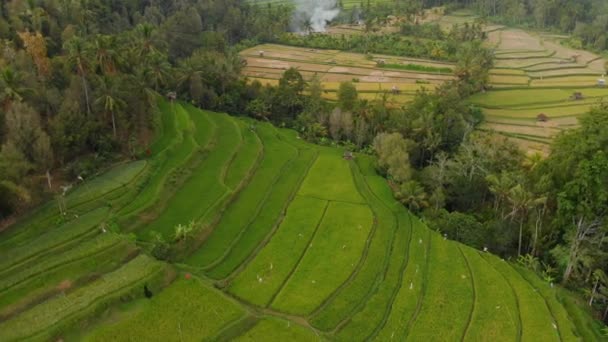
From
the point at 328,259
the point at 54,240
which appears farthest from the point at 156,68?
the point at 328,259

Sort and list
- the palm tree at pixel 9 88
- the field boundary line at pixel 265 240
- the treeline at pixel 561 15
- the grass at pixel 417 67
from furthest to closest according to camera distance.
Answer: the treeline at pixel 561 15 < the grass at pixel 417 67 < the palm tree at pixel 9 88 < the field boundary line at pixel 265 240

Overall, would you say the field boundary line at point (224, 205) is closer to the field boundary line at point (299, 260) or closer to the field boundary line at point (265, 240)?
the field boundary line at point (265, 240)

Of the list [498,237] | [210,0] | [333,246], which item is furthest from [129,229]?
[210,0]

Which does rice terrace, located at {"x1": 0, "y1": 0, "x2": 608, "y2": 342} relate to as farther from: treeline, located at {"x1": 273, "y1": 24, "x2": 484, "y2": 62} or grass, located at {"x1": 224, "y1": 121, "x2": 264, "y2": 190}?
treeline, located at {"x1": 273, "y1": 24, "x2": 484, "y2": 62}

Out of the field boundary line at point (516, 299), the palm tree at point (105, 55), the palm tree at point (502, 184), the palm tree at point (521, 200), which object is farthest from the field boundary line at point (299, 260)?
the palm tree at point (105, 55)

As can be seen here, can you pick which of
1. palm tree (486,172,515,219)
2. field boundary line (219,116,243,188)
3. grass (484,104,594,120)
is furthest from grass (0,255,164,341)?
grass (484,104,594,120)

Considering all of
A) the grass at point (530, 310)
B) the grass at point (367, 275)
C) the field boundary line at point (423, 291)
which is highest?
the grass at point (367, 275)
